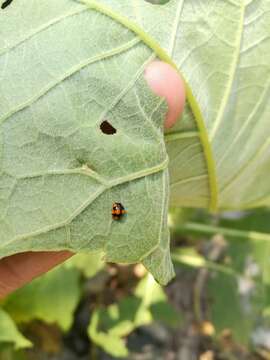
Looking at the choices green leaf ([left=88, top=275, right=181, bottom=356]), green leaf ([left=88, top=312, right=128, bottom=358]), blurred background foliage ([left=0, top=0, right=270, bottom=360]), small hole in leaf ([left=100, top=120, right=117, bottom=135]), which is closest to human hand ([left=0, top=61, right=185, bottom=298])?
small hole in leaf ([left=100, top=120, right=117, bottom=135])

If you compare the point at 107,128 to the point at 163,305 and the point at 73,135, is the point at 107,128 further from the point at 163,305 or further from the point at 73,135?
the point at 163,305

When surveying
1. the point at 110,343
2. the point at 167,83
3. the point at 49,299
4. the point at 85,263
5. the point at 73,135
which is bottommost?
the point at 110,343

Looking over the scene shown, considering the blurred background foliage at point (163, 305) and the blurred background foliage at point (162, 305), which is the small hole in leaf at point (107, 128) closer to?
the blurred background foliage at point (162, 305)

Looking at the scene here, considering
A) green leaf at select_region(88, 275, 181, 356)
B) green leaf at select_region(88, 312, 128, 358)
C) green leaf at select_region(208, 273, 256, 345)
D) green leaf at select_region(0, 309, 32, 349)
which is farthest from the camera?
green leaf at select_region(208, 273, 256, 345)

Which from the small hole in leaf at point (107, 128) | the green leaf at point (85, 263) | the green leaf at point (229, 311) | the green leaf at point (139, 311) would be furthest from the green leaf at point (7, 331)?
the green leaf at point (229, 311)

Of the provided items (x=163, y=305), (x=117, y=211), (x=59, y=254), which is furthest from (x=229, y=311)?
(x=117, y=211)

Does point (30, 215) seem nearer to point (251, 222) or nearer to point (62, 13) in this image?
point (62, 13)

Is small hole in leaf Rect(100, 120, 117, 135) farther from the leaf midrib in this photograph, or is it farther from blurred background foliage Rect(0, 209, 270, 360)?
blurred background foliage Rect(0, 209, 270, 360)
